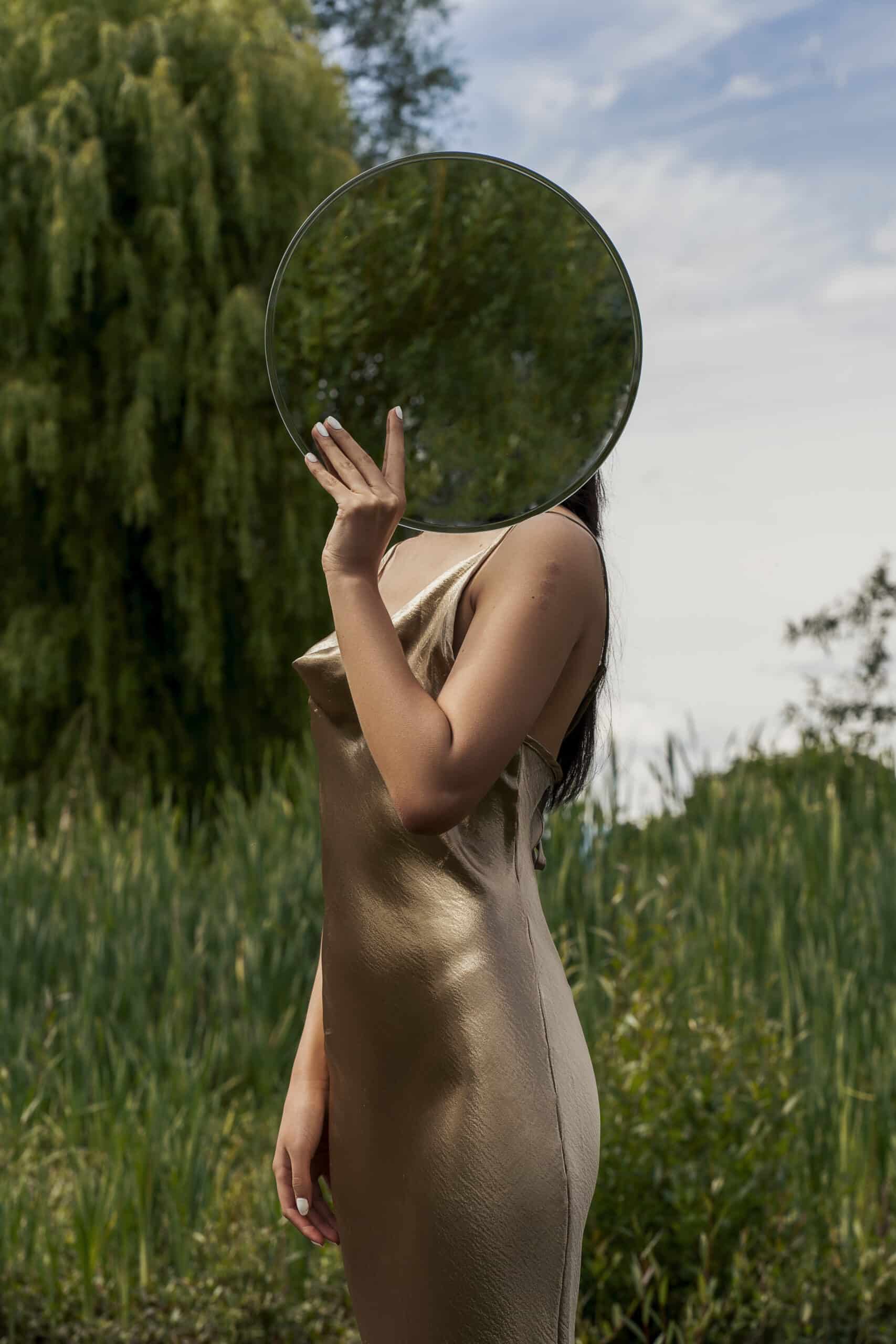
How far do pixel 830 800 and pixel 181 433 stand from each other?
502 centimetres

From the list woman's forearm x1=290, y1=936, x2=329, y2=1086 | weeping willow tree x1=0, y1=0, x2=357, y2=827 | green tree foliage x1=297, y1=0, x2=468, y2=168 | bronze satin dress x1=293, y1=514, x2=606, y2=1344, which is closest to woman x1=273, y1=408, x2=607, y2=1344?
bronze satin dress x1=293, y1=514, x2=606, y2=1344

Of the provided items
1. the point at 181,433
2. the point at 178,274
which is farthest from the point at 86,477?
the point at 178,274

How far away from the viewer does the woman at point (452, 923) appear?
46.0 inches

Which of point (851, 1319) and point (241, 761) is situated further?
point (241, 761)

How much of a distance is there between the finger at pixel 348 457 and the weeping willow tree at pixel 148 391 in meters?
7.03

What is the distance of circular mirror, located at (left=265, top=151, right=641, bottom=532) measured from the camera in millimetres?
1357

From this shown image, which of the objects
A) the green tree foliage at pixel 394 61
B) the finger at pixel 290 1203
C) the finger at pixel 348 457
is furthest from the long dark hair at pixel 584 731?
the green tree foliage at pixel 394 61

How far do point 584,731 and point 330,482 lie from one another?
0.42 m

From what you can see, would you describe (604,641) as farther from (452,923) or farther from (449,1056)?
(449,1056)

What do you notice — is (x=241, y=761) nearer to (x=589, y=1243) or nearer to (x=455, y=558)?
(x=589, y=1243)

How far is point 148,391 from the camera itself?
8.18m

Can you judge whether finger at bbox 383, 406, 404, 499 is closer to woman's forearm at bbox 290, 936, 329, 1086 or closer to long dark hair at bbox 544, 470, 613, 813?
long dark hair at bbox 544, 470, 613, 813

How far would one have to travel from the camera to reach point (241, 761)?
8.77 m

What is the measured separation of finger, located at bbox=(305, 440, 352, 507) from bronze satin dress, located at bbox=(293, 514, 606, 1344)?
0.13 m
